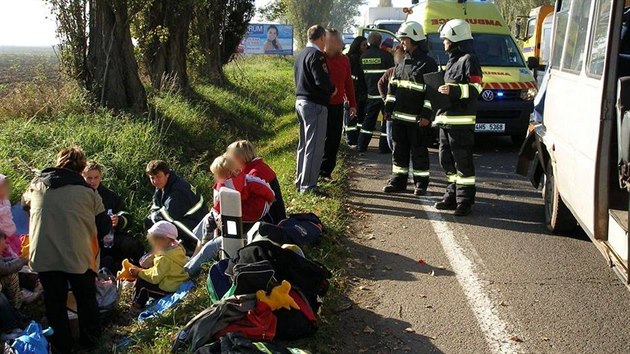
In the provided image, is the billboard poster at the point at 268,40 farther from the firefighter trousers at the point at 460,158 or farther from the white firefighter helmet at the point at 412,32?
the firefighter trousers at the point at 460,158

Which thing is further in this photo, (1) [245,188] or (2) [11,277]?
(1) [245,188]

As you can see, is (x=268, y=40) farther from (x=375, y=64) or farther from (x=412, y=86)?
(x=412, y=86)

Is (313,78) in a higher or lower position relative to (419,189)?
higher

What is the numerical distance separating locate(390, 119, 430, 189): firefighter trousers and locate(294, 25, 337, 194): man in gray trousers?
3.12 feet

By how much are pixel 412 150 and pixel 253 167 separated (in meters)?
2.63

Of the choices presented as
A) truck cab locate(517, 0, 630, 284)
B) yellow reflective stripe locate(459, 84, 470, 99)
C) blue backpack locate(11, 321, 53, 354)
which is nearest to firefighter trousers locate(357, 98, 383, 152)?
yellow reflective stripe locate(459, 84, 470, 99)

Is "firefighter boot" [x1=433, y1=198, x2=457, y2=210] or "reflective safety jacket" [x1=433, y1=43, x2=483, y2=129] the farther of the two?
"firefighter boot" [x1=433, y1=198, x2=457, y2=210]

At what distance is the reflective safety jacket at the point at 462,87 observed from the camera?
729 centimetres

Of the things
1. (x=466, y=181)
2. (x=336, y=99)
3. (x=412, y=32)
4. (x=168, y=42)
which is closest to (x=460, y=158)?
(x=466, y=181)

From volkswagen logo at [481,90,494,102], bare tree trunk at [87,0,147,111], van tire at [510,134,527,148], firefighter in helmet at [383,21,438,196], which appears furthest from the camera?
bare tree trunk at [87,0,147,111]

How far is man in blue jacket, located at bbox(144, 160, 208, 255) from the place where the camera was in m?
6.94

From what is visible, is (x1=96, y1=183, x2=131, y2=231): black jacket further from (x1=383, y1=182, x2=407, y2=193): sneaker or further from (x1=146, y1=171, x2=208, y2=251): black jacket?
(x1=383, y1=182, x2=407, y2=193): sneaker

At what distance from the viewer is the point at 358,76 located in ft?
39.9

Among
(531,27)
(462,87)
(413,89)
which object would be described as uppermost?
(531,27)
